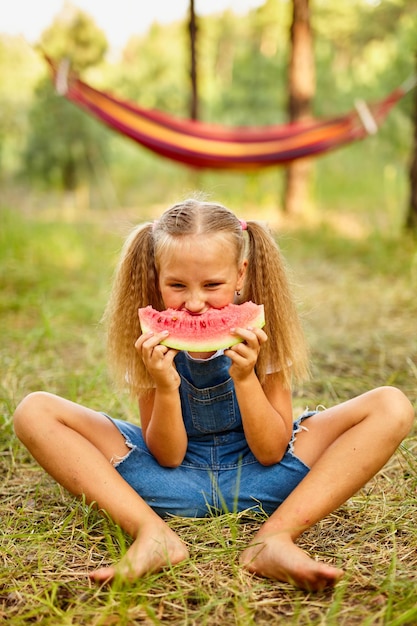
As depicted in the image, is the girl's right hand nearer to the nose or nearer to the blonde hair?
the nose

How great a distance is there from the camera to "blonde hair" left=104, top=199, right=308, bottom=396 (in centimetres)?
210

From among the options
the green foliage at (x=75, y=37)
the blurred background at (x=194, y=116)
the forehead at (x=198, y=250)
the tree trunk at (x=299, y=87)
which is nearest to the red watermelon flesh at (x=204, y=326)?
the forehead at (x=198, y=250)

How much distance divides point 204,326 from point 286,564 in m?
0.67

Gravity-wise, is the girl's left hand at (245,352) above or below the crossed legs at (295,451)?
above

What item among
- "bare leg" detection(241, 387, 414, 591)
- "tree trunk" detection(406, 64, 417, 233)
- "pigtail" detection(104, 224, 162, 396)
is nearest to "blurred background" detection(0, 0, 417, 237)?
"tree trunk" detection(406, 64, 417, 233)

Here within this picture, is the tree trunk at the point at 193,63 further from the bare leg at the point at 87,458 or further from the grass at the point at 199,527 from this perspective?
the bare leg at the point at 87,458

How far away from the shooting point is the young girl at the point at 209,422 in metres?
1.89

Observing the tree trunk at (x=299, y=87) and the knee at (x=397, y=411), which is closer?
the knee at (x=397, y=411)

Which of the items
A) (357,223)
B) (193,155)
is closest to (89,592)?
(193,155)

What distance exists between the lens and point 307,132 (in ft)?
20.5

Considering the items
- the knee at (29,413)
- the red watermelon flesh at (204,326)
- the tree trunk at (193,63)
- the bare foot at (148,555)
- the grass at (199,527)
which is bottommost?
the grass at (199,527)

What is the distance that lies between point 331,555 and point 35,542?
0.84 metres

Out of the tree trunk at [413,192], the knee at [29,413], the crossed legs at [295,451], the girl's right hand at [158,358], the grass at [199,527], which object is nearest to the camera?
the grass at [199,527]

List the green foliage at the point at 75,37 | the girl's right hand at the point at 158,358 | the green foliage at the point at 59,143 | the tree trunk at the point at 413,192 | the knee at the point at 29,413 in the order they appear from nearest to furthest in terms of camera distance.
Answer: the girl's right hand at the point at 158,358 → the knee at the point at 29,413 → the tree trunk at the point at 413,192 → the green foliage at the point at 59,143 → the green foliage at the point at 75,37
